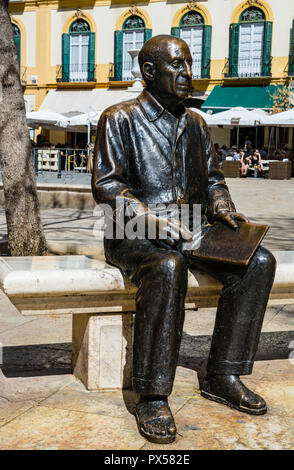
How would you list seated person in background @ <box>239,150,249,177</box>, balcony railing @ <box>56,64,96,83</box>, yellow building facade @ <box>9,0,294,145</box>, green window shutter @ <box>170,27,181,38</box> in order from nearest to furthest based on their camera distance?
seated person in background @ <box>239,150,249,177</box> < yellow building facade @ <box>9,0,294,145</box> < green window shutter @ <box>170,27,181,38</box> < balcony railing @ <box>56,64,96,83</box>

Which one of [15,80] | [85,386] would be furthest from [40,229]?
[85,386]

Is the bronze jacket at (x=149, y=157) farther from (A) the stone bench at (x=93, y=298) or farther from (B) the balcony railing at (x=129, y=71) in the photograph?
(B) the balcony railing at (x=129, y=71)

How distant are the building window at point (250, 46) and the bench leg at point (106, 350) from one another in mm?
25719

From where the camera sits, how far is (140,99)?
130 inches

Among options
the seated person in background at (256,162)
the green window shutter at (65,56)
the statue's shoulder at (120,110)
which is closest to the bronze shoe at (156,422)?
the statue's shoulder at (120,110)

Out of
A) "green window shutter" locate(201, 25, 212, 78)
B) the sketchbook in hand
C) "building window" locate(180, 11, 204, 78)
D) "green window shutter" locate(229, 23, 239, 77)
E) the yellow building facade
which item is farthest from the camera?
"building window" locate(180, 11, 204, 78)

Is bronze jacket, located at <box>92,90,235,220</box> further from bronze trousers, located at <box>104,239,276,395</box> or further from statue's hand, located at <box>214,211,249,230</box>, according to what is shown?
bronze trousers, located at <box>104,239,276,395</box>

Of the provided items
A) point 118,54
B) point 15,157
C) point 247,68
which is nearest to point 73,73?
point 118,54

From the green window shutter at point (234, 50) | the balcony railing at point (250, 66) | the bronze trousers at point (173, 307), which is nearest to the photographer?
the bronze trousers at point (173, 307)

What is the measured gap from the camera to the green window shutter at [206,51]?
28391 mm

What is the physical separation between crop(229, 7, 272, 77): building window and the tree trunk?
2290 cm

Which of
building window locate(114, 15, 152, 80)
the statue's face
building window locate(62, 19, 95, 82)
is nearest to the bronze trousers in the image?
the statue's face

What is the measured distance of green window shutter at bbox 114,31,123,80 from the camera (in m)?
30.0
